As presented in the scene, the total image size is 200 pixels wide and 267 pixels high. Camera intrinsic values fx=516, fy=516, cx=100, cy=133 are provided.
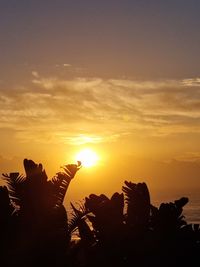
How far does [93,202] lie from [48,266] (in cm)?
226

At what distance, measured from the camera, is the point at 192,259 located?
1430 centimetres

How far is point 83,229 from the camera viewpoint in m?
15.2

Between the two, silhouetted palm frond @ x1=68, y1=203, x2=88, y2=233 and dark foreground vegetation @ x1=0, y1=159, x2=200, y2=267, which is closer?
dark foreground vegetation @ x1=0, y1=159, x2=200, y2=267

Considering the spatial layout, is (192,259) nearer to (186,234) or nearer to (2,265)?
(186,234)

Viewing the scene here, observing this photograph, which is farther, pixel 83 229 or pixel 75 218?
pixel 83 229

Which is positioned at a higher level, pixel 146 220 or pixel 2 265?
pixel 146 220

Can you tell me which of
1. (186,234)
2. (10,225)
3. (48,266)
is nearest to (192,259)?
(186,234)

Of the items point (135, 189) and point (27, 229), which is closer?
point (27, 229)

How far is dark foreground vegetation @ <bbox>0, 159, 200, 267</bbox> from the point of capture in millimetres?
13805

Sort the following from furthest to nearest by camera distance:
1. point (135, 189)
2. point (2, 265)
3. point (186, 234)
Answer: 1. point (135, 189)
2. point (186, 234)
3. point (2, 265)

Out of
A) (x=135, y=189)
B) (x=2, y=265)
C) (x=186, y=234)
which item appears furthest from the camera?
(x=135, y=189)

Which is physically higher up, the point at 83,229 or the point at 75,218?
the point at 75,218

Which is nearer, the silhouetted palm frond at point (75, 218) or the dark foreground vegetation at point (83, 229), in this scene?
the dark foreground vegetation at point (83, 229)

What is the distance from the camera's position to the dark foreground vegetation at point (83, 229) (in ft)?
45.3
